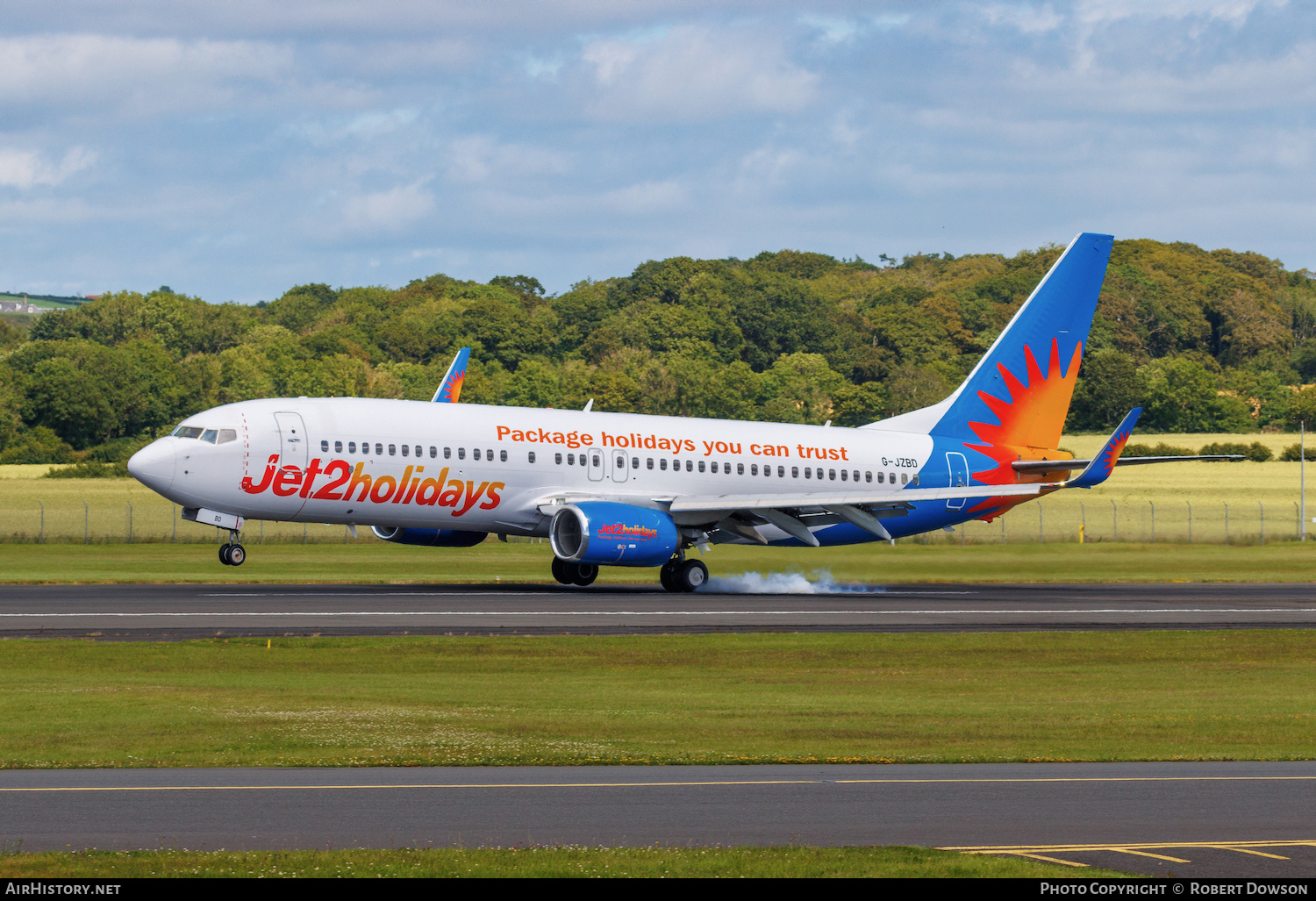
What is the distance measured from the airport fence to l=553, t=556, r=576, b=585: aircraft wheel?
24.4m

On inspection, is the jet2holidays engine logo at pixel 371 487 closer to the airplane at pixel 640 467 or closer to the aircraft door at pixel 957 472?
the airplane at pixel 640 467

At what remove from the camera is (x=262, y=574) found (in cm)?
4959

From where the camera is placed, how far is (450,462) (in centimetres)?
4175

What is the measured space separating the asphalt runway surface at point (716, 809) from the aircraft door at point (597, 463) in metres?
28.2

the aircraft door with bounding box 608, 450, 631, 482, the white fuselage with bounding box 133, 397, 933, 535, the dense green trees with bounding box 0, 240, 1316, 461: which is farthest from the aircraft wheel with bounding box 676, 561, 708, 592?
the dense green trees with bounding box 0, 240, 1316, 461

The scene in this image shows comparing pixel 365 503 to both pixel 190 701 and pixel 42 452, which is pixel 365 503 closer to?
pixel 190 701

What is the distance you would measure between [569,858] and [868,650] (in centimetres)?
1869

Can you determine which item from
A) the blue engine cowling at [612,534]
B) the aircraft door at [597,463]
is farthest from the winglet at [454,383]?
the blue engine cowling at [612,534]

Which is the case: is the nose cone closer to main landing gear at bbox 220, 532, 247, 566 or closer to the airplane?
the airplane

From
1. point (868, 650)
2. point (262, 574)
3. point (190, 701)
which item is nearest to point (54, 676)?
point (190, 701)

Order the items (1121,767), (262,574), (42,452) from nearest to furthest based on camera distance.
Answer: (1121,767) → (262,574) → (42,452)

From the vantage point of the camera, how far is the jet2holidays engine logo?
4006cm

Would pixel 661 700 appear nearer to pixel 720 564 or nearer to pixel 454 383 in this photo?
pixel 720 564

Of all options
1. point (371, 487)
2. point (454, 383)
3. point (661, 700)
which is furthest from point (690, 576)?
point (661, 700)
